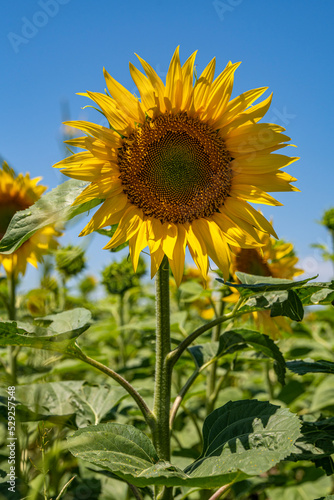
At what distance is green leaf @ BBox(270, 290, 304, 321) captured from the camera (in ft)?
4.48

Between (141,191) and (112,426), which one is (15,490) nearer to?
(112,426)

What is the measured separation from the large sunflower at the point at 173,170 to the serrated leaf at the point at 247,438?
1.42ft

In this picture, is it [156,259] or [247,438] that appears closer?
[247,438]

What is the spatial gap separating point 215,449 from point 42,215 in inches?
32.0

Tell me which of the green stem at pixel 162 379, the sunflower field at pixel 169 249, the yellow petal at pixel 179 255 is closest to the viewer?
the sunflower field at pixel 169 249

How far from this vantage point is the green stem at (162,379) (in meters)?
1.37

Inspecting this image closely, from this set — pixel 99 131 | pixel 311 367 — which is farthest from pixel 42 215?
pixel 311 367

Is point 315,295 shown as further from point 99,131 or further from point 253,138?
point 99,131

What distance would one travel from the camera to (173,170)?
1.73m

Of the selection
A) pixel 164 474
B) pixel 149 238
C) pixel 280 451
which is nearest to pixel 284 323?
pixel 149 238

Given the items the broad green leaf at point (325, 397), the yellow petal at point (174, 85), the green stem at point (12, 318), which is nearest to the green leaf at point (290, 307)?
the yellow petal at point (174, 85)

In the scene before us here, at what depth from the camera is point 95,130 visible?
149 centimetres

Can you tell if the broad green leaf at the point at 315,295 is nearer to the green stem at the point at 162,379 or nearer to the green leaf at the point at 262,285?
the green leaf at the point at 262,285

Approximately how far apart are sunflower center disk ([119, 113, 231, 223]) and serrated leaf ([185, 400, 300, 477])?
668 mm
